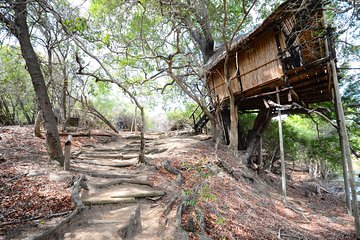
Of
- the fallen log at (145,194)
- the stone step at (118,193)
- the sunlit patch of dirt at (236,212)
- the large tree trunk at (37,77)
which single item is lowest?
the sunlit patch of dirt at (236,212)

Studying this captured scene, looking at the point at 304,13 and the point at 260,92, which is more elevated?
the point at 304,13

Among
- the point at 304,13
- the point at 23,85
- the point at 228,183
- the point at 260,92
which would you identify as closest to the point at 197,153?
the point at 228,183

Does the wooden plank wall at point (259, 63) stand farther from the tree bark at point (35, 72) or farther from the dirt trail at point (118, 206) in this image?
the tree bark at point (35, 72)

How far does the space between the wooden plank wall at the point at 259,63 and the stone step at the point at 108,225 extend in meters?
6.74

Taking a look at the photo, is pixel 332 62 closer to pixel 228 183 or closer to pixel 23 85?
pixel 228 183

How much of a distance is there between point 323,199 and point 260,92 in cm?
710

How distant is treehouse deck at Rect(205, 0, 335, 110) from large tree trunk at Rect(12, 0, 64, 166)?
7172 millimetres

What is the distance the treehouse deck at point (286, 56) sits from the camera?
21.5 ft

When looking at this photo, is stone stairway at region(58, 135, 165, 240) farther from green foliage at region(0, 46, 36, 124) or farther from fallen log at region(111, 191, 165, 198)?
green foliage at region(0, 46, 36, 124)

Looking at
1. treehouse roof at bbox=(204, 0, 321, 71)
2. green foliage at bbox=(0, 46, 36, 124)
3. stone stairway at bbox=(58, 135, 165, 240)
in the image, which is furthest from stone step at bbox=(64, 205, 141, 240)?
green foliage at bbox=(0, 46, 36, 124)

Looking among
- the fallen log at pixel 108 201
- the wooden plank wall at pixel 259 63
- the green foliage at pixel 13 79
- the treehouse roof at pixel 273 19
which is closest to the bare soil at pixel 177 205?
the fallen log at pixel 108 201

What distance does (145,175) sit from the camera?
19.0ft

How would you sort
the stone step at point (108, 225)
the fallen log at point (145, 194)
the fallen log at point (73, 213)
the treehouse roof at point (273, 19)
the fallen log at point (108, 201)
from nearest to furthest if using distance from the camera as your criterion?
the fallen log at point (73, 213) → the stone step at point (108, 225) → the fallen log at point (108, 201) → the fallen log at point (145, 194) → the treehouse roof at point (273, 19)

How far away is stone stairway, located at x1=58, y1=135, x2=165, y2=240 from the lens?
3.07 m
